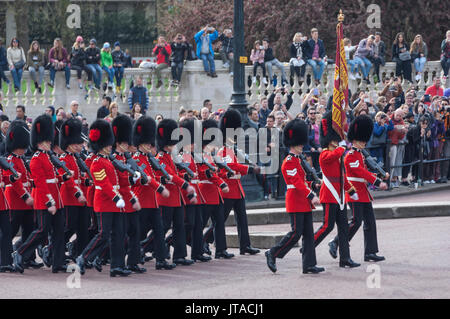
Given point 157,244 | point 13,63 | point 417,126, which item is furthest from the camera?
point 13,63

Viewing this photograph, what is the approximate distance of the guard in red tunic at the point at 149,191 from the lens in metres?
12.0

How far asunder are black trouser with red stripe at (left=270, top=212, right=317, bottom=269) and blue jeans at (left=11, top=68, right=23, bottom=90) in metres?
11.6

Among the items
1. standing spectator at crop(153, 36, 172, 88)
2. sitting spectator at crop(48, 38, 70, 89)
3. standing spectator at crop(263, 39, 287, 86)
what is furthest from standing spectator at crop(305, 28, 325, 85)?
sitting spectator at crop(48, 38, 70, 89)

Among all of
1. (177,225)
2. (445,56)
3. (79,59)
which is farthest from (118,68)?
(177,225)

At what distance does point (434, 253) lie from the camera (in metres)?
12.6

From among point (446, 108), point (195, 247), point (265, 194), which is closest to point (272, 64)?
point (446, 108)

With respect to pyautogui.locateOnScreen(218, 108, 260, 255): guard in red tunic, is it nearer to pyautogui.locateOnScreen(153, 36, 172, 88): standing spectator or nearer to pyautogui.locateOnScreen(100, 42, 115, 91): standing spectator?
pyautogui.locateOnScreen(100, 42, 115, 91): standing spectator

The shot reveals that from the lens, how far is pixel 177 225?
12414 millimetres

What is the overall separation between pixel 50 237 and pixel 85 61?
1078 centimetres

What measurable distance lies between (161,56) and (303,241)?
1251 cm

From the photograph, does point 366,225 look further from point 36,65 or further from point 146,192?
point 36,65

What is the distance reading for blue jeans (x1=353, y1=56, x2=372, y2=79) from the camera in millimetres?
25141

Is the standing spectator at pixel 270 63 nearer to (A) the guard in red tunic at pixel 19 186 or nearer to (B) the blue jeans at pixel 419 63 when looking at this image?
(B) the blue jeans at pixel 419 63

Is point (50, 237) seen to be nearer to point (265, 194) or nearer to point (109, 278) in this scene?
point (109, 278)
